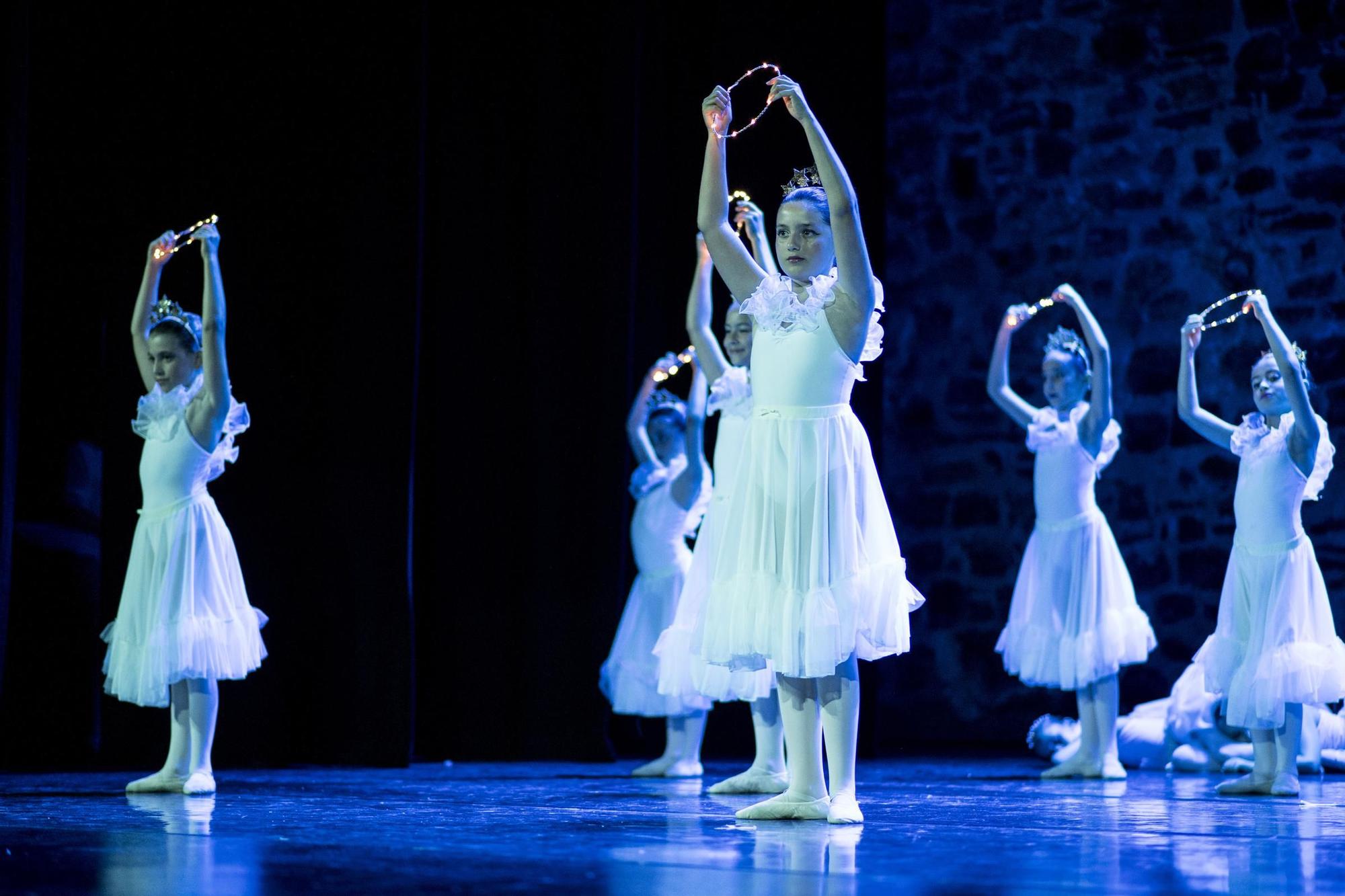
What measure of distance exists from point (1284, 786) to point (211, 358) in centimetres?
325

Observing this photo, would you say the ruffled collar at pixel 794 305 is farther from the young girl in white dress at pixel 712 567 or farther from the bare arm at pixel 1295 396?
the bare arm at pixel 1295 396

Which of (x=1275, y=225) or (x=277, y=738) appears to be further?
(x=1275, y=225)

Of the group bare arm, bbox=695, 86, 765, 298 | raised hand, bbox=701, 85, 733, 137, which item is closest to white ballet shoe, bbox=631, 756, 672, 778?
bare arm, bbox=695, 86, 765, 298

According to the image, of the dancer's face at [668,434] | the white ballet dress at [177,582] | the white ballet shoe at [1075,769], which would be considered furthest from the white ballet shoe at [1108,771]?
the white ballet dress at [177,582]

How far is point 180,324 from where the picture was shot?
4535 millimetres

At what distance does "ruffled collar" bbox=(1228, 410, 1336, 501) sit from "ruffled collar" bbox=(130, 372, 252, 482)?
3.05m

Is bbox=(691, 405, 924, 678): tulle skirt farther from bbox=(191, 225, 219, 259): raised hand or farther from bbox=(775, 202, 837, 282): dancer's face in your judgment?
bbox=(191, 225, 219, 259): raised hand

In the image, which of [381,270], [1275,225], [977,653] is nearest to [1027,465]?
[977,653]

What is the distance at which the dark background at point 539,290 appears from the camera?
5.36m

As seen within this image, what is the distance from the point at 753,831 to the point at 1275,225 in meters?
4.83

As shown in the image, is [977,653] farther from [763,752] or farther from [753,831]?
[753,831]

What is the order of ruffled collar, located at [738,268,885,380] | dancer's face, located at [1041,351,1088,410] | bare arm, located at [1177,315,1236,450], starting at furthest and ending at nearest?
dancer's face, located at [1041,351,1088,410] → bare arm, located at [1177,315,1236,450] → ruffled collar, located at [738,268,885,380]

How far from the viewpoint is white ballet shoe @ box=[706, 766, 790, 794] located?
416 centimetres

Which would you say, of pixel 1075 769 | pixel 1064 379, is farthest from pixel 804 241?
pixel 1075 769
